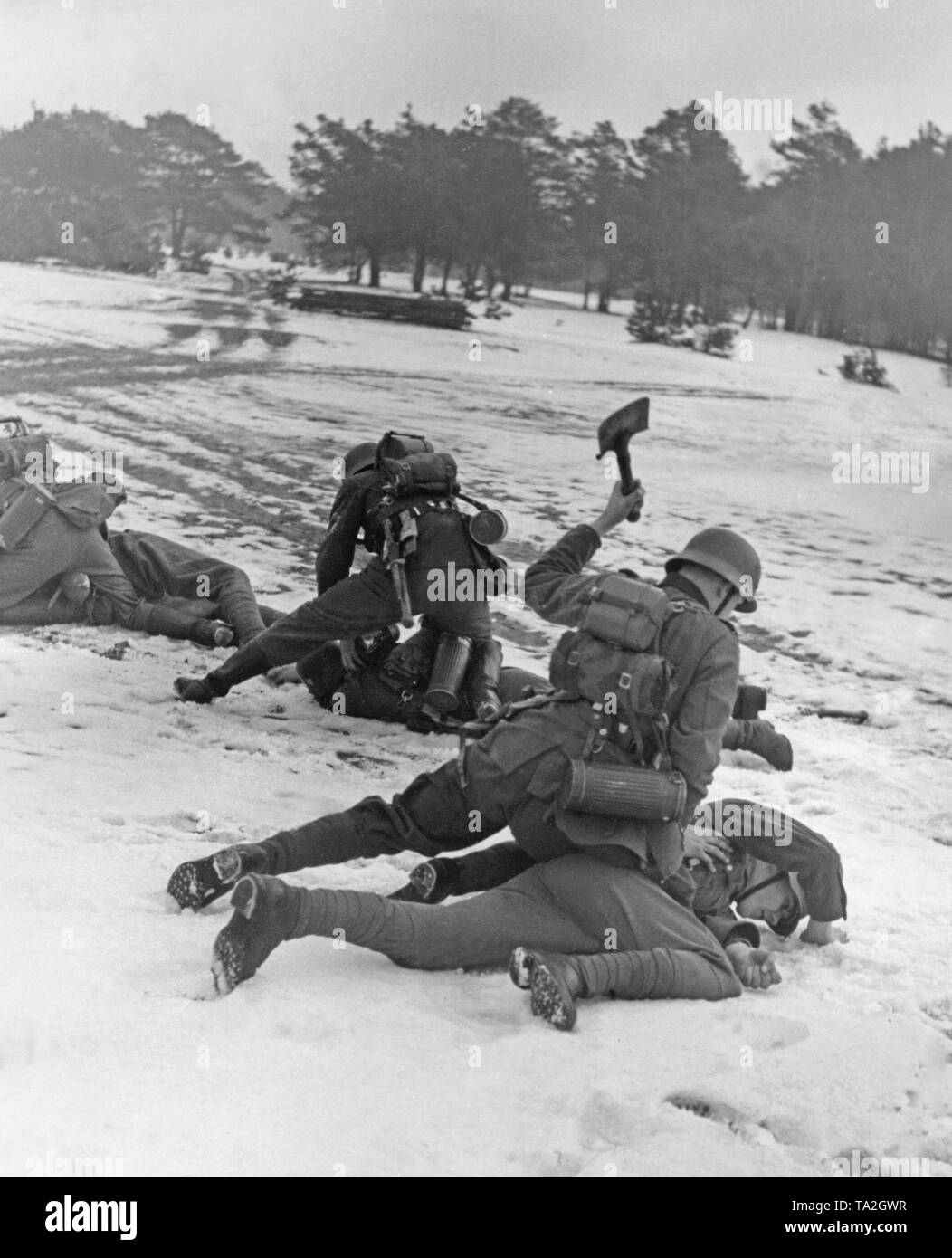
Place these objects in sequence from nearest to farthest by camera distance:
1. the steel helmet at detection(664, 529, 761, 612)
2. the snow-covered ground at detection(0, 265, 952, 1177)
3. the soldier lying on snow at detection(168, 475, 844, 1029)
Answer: the snow-covered ground at detection(0, 265, 952, 1177) → the soldier lying on snow at detection(168, 475, 844, 1029) → the steel helmet at detection(664, 529, 761, 612)

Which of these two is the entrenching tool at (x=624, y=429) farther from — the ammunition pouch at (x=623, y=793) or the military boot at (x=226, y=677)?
the military boot at (x=226, y=677)

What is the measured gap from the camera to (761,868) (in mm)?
3236

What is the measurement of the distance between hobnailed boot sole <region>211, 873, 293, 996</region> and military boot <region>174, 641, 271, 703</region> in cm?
214

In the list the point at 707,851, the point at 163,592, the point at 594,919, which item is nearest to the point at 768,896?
the point at 707,851

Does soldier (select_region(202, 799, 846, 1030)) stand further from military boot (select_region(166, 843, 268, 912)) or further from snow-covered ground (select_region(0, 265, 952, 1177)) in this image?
military boot (select_region(166, 843, 268, 912))

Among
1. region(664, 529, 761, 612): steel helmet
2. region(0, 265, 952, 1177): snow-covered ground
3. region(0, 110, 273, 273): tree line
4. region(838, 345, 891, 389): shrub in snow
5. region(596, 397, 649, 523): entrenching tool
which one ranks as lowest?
region(0, 265, 952, 1177): snow-covered ground

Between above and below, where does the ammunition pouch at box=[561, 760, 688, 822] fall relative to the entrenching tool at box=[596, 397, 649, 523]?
below

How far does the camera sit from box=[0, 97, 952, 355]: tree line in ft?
28.3

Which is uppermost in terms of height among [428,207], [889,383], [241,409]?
[428,207]

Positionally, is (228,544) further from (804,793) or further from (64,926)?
(64,926)

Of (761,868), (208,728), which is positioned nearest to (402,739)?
(208,728)

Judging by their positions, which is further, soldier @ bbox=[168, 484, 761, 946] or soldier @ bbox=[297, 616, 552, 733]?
soldier @ bbox=[297, 616, 552, 733]

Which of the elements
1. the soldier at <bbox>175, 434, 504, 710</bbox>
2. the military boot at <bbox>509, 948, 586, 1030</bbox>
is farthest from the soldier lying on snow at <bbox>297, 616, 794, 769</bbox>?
the military boot at <bbox>509, 948, 586, 1030</bbox>

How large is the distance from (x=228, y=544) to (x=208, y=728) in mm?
2873
